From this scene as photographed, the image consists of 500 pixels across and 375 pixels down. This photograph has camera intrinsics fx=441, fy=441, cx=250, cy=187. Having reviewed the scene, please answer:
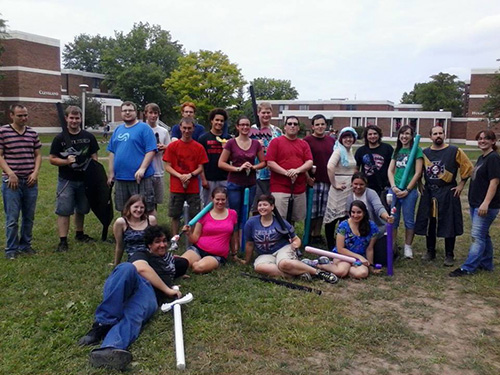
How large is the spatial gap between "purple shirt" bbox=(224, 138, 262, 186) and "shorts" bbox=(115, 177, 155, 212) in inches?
41.3

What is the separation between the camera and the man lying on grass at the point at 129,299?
3.12 meters

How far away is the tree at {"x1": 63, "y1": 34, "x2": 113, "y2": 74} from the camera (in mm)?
72125

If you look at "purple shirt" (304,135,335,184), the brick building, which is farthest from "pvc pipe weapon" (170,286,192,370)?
the brick building

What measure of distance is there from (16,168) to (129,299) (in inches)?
112

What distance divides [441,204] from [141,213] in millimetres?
3726

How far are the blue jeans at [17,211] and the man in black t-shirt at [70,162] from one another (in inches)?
13.7

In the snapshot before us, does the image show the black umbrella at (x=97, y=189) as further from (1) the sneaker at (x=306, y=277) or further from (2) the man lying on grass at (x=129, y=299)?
(1) the sneaker at (x=306, y=277)

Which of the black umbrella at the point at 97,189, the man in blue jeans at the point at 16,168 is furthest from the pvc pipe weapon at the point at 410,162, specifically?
the man in blue jeans at the point at 16,168

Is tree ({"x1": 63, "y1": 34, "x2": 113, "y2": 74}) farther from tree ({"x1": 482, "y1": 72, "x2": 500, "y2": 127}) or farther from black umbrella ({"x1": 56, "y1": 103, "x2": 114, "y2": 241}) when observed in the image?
black umbrella ({"x1": 56, "y1": 103, "x2": 114, "y2": 241})

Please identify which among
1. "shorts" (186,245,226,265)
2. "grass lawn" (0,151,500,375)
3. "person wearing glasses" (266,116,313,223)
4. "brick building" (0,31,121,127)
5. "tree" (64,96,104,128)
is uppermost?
"brick building" (0,31,121,127)

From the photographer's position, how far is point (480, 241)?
17.0 feet

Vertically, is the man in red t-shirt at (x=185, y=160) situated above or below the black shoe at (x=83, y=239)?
above

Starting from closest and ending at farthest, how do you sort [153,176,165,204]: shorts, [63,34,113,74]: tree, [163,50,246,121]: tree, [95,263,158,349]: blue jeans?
[95,263,158,349]: blue jeans < [153,176,165,204]: shorts < [163,50,246,121]: tree < [63,34,113,74]: tree

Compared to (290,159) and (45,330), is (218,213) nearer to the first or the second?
(290,159)
